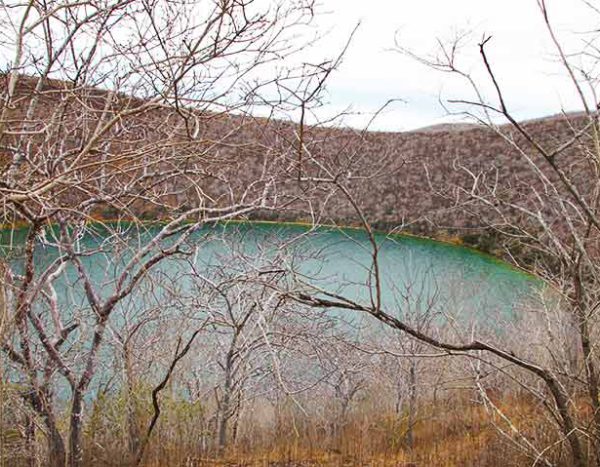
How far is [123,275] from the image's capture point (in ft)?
16.1

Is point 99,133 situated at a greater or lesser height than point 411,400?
greater

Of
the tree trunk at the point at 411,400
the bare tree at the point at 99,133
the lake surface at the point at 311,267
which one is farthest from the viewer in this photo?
the tree trunk at the point at 411,400

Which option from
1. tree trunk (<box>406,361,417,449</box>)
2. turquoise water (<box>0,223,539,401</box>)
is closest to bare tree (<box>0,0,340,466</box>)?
turquoise water (<box>0,223,539,401</box>)

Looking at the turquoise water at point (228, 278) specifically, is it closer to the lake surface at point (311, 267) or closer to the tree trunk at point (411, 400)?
the lake surface at point (311, 267)

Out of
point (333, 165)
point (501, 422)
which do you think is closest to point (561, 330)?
point (501, 422)

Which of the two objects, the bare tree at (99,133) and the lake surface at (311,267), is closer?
the bare tree at (99,133)

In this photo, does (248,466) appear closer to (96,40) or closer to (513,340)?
(96,40)

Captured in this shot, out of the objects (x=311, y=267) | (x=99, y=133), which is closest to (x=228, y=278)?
(x=99, y=133)

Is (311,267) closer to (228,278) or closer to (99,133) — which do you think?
(228,278)

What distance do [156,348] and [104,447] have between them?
146 centimetres

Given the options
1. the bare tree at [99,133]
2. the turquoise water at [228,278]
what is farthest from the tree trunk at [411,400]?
the bare tree at [99,133]

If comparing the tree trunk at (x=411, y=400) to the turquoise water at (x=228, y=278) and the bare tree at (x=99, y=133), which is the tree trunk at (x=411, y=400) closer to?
the turquoise water at (x=228, y=278)

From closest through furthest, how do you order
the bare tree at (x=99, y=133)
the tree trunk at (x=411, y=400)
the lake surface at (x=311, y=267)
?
the bare tree at (x=99, y=133), the lake surface at (x=311, y=267), the tree trunk at (x=411, y=400)

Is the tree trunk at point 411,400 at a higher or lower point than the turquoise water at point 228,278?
lower
